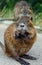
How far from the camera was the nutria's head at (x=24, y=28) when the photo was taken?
6.65 metres

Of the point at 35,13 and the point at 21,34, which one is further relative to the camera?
the point at 35,13

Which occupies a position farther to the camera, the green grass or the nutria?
the green grass

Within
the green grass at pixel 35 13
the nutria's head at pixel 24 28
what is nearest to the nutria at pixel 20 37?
the nutria's head at pixel 24 28

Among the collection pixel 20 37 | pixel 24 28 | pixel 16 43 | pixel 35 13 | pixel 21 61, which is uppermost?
pixel 24 28

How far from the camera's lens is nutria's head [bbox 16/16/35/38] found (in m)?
6.65

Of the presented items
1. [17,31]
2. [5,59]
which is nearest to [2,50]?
[5,59]

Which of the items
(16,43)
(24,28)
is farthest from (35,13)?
(24,28)

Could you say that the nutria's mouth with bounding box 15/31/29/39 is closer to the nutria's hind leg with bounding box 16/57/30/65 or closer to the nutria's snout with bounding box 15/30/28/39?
the nutria's snout with bounding box 15/30/28/39

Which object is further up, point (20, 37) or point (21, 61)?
point (20, 37)

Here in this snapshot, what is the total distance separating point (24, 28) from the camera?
6.65 m

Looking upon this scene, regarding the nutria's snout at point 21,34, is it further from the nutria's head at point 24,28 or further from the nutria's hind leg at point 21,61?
the nutria's hind leg at point 21,61

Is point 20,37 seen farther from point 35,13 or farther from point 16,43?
point 35,13

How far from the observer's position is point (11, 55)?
280 inches

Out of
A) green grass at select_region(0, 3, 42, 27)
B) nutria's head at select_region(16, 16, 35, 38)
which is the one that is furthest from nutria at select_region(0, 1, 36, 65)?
green grass at select_region(0, 3, 42, 27)
